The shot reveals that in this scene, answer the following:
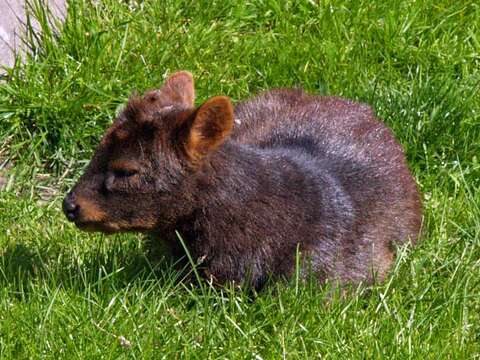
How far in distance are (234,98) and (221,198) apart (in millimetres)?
1876

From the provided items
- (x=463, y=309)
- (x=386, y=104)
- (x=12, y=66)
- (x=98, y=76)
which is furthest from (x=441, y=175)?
(x=12, y=66)

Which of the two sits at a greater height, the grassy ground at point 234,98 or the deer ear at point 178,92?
the deer ear at point 178,92

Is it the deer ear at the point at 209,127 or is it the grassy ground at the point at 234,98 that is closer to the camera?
the grassy ground at the point at 234,98

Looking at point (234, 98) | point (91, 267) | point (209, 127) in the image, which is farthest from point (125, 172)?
point (234, 98)

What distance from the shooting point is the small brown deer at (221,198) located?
5.00 metres

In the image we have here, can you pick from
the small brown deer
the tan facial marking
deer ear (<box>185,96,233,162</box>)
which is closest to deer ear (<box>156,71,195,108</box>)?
the small brown deer

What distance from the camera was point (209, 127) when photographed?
492 centimetres

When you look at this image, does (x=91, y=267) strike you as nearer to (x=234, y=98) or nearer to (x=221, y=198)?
(x=221, y=198)

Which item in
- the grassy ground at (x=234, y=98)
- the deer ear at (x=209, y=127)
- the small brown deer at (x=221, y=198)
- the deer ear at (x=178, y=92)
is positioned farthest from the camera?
the deer ear at (x=178, y=92)

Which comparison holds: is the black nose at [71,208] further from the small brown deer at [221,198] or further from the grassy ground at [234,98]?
Answer: the grassy ground at [234,98]

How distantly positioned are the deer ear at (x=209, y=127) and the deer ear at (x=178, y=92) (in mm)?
254

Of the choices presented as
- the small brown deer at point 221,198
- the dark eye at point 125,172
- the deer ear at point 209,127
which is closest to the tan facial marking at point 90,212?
the small brown deer at point 221,198

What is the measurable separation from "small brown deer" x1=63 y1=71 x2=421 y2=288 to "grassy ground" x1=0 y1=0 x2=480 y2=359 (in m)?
0.15

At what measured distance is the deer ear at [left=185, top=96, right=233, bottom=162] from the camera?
4.86m
